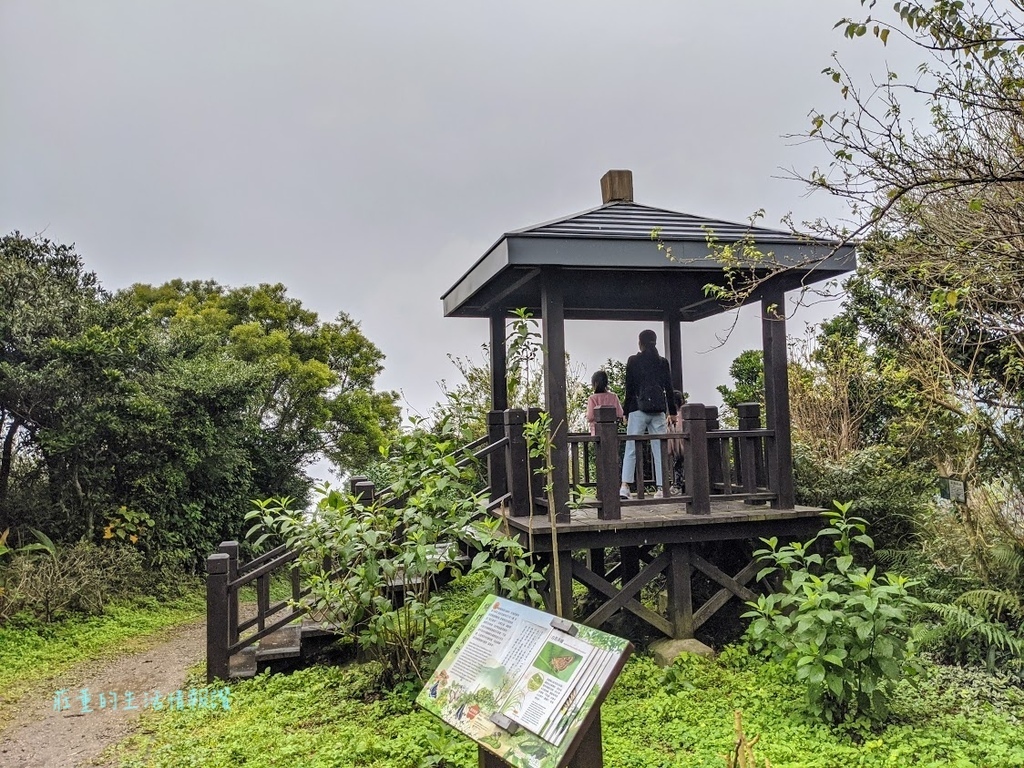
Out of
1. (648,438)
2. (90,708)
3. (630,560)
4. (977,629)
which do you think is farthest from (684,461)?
(90,708)

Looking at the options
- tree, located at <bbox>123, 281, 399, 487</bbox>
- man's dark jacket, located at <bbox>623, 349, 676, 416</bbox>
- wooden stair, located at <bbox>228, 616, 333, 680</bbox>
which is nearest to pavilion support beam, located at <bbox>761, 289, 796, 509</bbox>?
man's dark jacket, located at <bbox>623, 349, 676, 416</bbox>

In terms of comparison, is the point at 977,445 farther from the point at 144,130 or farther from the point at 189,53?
the point at 144,130

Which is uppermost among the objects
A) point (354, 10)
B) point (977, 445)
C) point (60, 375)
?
point (354, 10)

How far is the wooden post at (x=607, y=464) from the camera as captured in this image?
5.62 meters

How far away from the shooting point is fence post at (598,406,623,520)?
18.5 ft

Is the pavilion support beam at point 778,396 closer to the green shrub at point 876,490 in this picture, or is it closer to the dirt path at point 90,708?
the green shrub at point 876,490

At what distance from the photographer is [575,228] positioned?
224 inches

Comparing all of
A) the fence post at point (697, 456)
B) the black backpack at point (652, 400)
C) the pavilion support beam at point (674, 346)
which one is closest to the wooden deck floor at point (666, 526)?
the fence post at point (697, 456)

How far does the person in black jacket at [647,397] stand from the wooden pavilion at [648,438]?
0.44 m

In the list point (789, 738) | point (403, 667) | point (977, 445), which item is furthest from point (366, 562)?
point (977, 445)

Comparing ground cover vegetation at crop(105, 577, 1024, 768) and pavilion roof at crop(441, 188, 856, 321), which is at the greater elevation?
pavilion roof at crop(441, 188, 856, 321)

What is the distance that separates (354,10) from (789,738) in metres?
9.60

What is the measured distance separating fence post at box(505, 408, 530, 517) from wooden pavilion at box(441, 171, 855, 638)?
0.01 meters

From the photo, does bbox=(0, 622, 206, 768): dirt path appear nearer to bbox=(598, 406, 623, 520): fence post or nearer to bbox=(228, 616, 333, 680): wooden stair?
bbox=(228, 616, 333, 680): wooden stair
